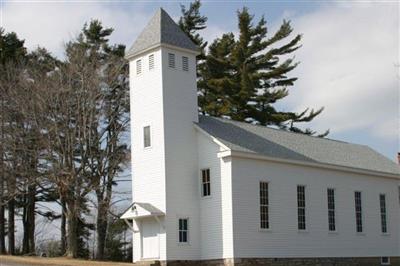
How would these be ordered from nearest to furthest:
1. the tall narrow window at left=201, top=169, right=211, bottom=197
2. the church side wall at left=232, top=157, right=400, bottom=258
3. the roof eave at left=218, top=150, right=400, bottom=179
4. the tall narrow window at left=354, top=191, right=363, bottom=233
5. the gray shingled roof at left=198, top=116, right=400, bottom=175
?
the roof eave at left=218, top=150, right=400, bottom=179 → the church side wall at left=232, top=157, right=400, bottom=258 → the tall narrow window at left=201, top=169, right=211, bottom=197 → the gray shingled roof at left=198, top=116, right=400, bottom=175 → the tall narrow window at left=354, top=191, right=363, bottom=233

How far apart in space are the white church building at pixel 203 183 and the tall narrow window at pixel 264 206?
0.18 feet

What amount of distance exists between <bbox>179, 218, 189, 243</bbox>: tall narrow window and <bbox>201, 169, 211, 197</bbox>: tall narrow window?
1.75 m

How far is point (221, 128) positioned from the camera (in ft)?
127

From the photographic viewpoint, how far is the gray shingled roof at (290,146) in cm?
3738

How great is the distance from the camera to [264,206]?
121 ft

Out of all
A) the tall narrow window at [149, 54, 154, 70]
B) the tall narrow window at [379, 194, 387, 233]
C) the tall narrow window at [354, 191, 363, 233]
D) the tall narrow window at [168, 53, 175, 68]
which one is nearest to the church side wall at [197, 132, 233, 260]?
the tall narrow window at [168, 53, 175, 68]

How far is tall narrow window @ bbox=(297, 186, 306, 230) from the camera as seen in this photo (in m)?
39.2

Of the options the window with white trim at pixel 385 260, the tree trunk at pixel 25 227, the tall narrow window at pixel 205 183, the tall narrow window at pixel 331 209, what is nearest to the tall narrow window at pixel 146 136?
the tall narrow window at pixel 205 183

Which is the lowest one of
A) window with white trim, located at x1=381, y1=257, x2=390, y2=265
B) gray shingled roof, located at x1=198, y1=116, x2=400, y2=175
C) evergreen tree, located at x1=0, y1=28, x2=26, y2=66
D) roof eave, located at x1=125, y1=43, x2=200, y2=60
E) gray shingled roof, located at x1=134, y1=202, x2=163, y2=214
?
window with white trim, located at x1=381, y1=257, x2=390, y2=265

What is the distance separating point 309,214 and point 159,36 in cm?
1327

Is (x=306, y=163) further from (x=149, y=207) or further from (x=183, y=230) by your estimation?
(x=149, y=207)

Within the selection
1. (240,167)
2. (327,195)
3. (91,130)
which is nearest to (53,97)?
(91,130)

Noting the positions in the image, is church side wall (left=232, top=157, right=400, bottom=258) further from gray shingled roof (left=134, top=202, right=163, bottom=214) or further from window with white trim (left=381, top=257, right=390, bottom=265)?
gray shingled roof (left=134, top=202, right=163, bottom=214)

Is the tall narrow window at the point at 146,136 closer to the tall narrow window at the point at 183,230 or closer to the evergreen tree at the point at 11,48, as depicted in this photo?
the tall narrow window at the point at 183,230
